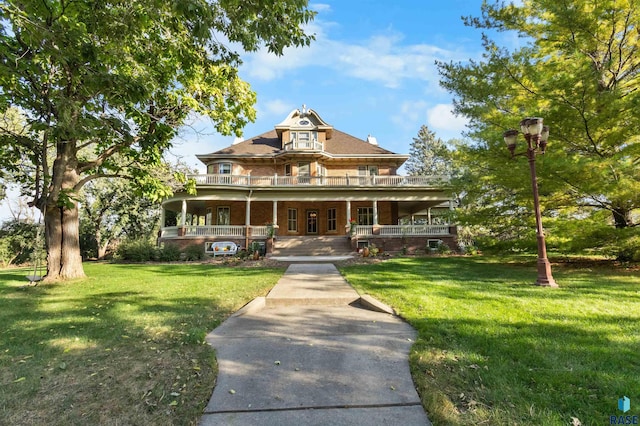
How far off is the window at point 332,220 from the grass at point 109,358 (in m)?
17.2

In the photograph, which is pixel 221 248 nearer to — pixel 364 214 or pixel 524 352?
pixel 364 214

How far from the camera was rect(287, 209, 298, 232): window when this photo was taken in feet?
77.5

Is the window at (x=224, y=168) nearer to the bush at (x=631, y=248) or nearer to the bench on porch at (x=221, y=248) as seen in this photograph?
the bench on porch at (x=221, y=248)

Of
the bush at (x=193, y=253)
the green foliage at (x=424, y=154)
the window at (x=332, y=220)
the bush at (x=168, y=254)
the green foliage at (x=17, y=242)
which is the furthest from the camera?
the green foliage at (x=424, y=154)

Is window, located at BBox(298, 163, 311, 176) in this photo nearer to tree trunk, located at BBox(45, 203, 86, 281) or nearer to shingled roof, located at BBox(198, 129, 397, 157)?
shingled roof, located at BBox(198, 129, 397, 157)

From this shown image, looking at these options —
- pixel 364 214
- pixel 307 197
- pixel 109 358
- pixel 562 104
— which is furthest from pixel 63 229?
pixel 364 214

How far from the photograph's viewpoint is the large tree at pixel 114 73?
4309mm

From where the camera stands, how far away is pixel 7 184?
22.4 meters

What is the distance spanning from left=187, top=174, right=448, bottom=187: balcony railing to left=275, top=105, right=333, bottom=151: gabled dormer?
286 centimetres

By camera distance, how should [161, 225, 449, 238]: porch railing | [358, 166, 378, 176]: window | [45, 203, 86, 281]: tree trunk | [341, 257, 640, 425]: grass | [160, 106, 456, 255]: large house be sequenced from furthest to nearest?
1. [358, 166, 378, 176]: window
2. [160, 106, 456, 255]: large house
3. [161, 225, 449, 238]: porch railing
4. [45, 203, 86, 281]: tree trunk
5. [341, 257, 640, 425]: grass

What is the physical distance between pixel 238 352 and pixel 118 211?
2708 cm

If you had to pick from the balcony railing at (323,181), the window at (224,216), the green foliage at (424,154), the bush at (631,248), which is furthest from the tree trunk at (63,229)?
the green foliage at (424,154)

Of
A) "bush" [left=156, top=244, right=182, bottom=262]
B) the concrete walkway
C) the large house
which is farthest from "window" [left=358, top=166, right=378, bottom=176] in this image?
the concrete walkway

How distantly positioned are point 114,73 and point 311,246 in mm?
14472
